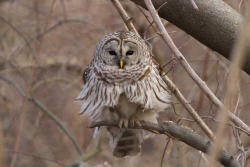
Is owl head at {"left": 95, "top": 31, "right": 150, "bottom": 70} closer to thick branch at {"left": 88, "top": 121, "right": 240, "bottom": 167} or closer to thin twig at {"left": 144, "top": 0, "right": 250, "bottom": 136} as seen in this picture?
thick branch at {"left": 88, "top": 121, "right": 240, "bottom": 167}

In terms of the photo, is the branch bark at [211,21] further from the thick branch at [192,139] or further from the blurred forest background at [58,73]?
the blurred forest background at [58,73]

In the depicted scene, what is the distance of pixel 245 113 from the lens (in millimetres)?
3826

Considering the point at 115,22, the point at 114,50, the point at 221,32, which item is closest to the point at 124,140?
the point at 114,50

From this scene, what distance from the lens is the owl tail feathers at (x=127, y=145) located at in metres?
3.92

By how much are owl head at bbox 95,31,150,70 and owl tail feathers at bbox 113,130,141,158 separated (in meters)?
0.67

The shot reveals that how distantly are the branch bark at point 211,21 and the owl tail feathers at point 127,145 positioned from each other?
120cm

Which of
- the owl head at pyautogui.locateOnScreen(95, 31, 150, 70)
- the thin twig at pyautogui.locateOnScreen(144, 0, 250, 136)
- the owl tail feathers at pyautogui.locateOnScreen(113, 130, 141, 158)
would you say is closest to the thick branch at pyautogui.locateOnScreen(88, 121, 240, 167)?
the thin twig at pyautogui.locateOnScreen(144, 0, 250, 136)

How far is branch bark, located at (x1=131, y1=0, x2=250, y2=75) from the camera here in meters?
3.05

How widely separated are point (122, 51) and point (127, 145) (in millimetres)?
855

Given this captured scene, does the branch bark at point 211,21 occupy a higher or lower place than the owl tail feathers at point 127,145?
higher

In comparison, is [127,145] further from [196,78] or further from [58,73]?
[58,73]

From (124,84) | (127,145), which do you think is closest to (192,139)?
(124,84)

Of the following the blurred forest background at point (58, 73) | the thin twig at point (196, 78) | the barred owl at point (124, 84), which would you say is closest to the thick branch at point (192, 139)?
the thin twig at point (196, 78)

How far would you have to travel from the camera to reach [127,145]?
12.9 ft
